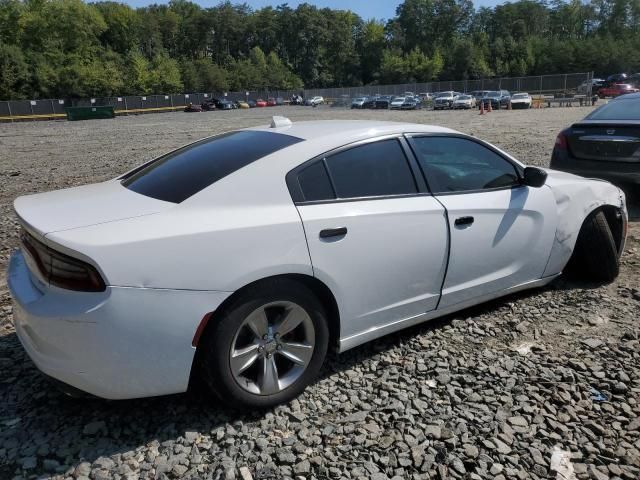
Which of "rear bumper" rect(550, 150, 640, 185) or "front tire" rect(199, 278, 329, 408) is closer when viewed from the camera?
"front tire" rect(199, 278, 329, 408)

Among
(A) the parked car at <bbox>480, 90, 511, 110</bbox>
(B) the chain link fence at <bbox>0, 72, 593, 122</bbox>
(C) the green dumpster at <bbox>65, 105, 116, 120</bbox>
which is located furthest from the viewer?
(B) the chain link fence at <bbox>0, 72, 593, 122</bbox>

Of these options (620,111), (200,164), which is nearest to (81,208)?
(200,164)

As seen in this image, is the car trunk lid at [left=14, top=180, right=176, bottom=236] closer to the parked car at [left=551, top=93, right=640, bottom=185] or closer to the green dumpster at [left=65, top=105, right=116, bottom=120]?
the parked car at [left=551, top=93, right=640, bottom=185]

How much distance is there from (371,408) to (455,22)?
549 feet

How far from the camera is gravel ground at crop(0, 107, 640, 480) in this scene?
2527mm

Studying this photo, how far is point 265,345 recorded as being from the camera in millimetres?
2822

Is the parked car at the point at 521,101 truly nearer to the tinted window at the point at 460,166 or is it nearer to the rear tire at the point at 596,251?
the rear tire at the point at 596,251

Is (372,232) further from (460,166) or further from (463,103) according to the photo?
(463,103)

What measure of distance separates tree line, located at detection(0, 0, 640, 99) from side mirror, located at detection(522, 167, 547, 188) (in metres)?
80.3

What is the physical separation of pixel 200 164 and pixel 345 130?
926mm

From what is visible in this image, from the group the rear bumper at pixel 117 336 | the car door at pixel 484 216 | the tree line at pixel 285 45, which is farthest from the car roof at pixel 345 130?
the tree line at pixel 285 45

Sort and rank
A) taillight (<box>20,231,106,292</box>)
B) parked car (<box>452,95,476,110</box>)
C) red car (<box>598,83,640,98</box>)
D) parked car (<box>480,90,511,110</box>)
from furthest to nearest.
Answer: parked car (<box>452,95,476,110</box>) < red car (<box>598,83,640,98</box>) < parked car (<box>480,90,511,110</box>) < taillight (<box>20,231,106,292</box>)

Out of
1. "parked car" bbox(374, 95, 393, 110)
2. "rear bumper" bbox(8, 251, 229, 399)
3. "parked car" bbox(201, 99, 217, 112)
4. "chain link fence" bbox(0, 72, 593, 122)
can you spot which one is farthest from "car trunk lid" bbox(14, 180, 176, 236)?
"parked car" bbox(201, 99, 217, 112)

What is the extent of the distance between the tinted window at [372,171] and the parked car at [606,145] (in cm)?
440
